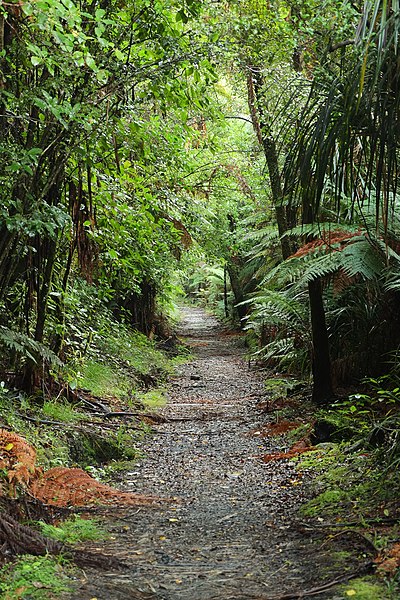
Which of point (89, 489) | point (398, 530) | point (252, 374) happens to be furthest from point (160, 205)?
point (398, 530)

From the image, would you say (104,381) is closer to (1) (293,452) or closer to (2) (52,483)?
(1) (293,452)

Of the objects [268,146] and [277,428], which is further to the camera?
[268,146]

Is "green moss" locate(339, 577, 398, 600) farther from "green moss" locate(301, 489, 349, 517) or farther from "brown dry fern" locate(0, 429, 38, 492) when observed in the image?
"brown dry fern" locate(0, 429, 38, 492)

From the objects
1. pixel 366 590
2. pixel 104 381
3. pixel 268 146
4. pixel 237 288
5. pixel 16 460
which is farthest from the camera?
pixel 237 288

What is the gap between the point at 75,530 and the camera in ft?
11.6

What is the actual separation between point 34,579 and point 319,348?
177 inches

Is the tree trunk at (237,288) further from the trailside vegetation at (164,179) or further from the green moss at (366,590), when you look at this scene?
the green moss at (366,590)

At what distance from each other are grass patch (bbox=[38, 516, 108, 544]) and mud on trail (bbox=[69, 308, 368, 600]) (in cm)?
9

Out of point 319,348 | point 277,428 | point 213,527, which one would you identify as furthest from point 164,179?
point 213,527

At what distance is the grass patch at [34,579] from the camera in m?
2.52

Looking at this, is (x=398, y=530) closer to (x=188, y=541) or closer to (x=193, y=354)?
(x=188, y=541)

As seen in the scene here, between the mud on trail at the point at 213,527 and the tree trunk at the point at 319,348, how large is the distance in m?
0.78

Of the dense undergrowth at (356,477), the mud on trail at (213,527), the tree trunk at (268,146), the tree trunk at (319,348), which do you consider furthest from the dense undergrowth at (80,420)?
the tree trunk at (268,146)

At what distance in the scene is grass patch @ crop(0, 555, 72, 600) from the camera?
252 cm
